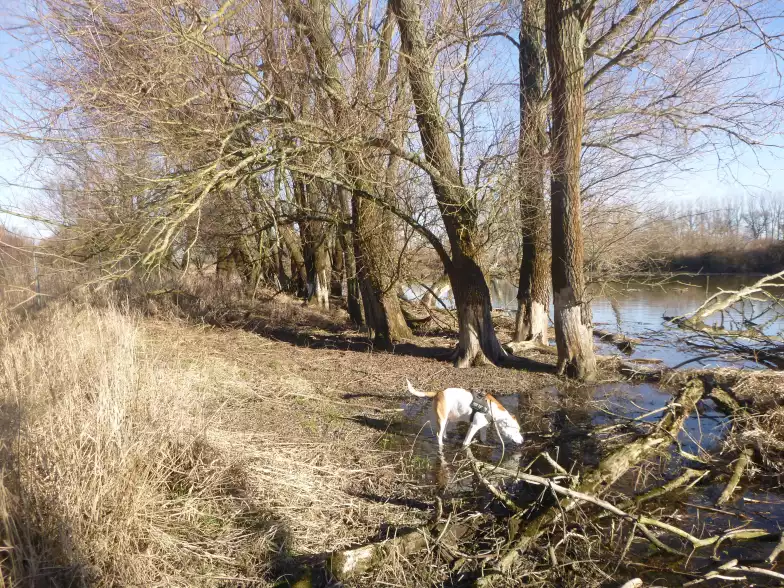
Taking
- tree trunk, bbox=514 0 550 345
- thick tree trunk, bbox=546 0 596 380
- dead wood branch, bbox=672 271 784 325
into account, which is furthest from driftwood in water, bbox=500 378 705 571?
tree trunk, bbox=514 0 550 345

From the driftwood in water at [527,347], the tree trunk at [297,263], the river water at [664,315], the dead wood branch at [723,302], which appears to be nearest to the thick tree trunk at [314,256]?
the tree trunk at [297,263]

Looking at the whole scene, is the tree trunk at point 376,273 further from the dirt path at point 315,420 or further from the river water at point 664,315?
the river water at point 664,315

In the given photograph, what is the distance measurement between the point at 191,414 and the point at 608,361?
24.8ft

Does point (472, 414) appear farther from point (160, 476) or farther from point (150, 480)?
point (150, 480)

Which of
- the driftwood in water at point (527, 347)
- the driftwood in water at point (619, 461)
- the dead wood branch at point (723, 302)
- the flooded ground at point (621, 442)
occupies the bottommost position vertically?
the flooded ground at point (621, 442)

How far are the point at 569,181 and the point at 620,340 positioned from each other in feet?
18.8

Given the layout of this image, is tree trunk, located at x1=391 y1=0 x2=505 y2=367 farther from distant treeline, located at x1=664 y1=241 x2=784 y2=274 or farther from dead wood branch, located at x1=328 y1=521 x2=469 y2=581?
distant treeline, located at x1=664 y1=241 x2=784 y2=274

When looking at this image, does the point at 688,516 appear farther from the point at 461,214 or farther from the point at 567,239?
the point at 461,214

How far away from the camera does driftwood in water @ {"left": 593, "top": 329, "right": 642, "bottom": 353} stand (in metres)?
12.8

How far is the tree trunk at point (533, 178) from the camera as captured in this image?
1006 cm

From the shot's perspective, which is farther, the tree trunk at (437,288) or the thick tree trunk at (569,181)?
the tree trunk at (437,288)

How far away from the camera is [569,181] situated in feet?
30.5

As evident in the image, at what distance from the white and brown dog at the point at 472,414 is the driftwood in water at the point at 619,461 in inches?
51.0

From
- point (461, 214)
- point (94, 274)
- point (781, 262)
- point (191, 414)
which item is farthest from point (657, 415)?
point (781, 262)
